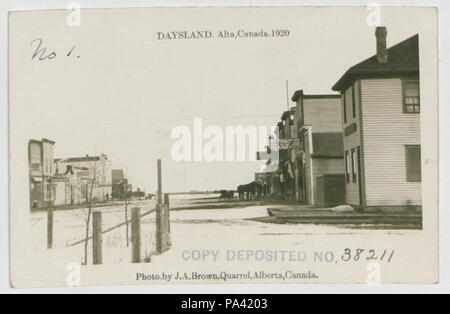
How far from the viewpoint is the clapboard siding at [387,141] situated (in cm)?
620

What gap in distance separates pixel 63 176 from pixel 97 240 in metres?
0.76

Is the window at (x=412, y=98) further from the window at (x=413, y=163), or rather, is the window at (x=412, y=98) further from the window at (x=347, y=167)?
the window at (x=347, y=167)

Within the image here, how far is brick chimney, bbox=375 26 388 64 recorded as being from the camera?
20.0ft

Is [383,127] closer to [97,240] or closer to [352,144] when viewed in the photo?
[352,144]

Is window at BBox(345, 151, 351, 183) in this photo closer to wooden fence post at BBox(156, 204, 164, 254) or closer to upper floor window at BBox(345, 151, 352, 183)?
upper floor window at BBox(345, 151, 352, 183)

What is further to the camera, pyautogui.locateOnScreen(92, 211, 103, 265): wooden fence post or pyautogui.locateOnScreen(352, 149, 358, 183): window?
pyautogui.locateOnScreen(352, 149, 358, 183): window

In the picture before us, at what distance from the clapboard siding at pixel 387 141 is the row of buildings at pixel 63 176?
2717 mm

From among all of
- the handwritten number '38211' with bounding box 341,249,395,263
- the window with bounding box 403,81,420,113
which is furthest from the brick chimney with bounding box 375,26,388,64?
the handwritten number '38211' with bounding box 341,249,395,263

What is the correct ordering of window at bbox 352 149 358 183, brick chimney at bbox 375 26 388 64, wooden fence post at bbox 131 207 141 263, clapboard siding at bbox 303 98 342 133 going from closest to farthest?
wooden fence post at bbox 131 207 141 263 < brick chimney at bbox 375 26 388 64 < clapboard siding at bbox 303 98 342 133 < window at bbox 352 149 358 183

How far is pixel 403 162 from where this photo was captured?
20.5ft

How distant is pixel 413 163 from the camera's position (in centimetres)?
619

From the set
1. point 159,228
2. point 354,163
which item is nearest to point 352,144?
point 354,163

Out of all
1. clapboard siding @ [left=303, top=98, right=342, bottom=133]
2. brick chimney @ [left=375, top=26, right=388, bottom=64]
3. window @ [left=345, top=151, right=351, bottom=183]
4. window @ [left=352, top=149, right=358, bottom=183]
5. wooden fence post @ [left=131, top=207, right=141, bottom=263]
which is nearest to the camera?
wooden fence post @ [left=131, top=207, right=141, bottom=263]

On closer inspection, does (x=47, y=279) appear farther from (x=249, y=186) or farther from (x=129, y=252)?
(x=249, y=186)
